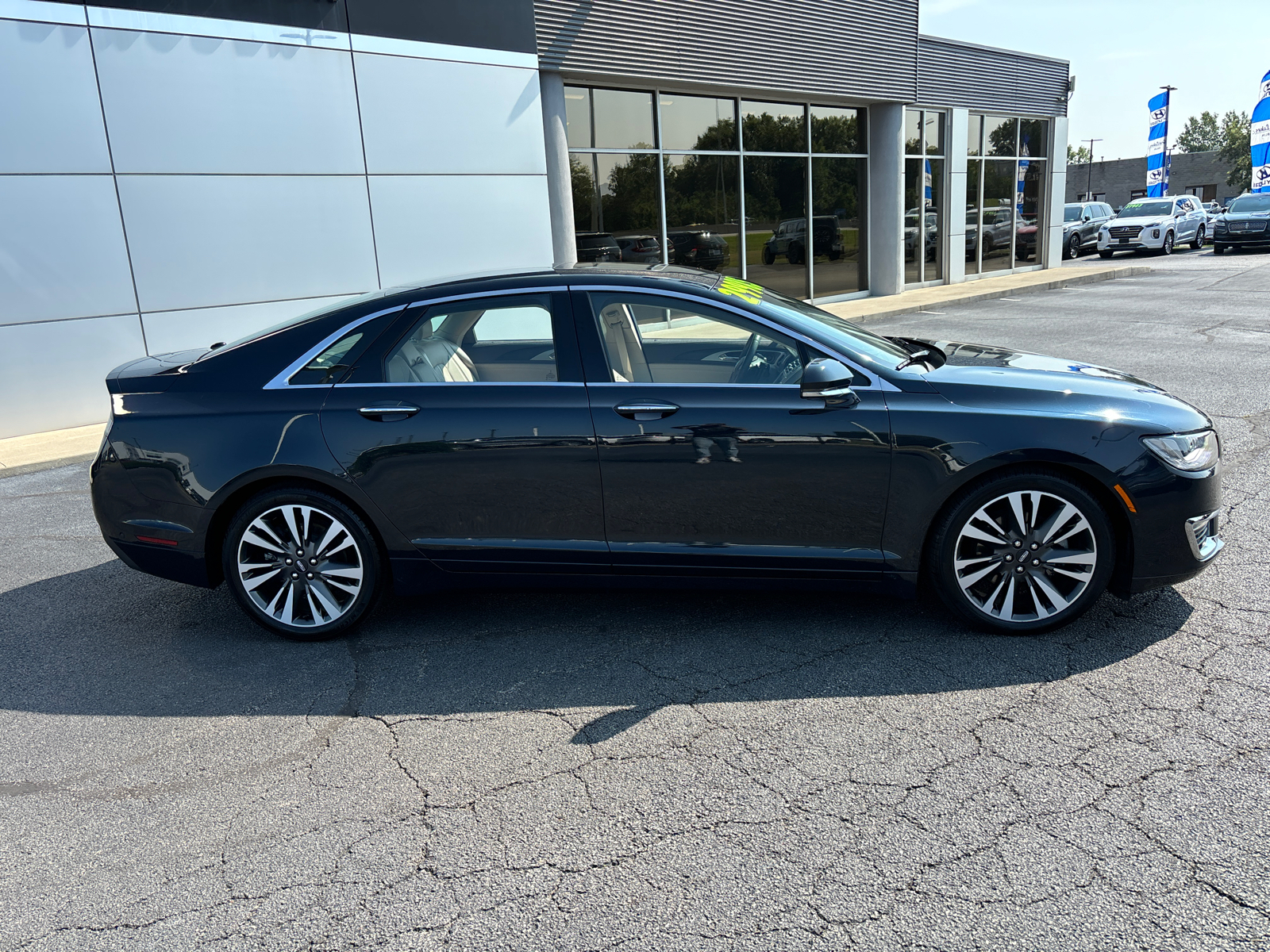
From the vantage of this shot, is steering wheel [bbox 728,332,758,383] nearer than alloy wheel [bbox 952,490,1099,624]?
No

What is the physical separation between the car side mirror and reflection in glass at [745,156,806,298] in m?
13.7

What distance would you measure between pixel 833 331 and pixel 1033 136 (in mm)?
23583

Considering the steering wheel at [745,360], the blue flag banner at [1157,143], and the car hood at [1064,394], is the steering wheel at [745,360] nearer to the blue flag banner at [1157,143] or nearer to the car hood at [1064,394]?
the car hood at [1064,394]

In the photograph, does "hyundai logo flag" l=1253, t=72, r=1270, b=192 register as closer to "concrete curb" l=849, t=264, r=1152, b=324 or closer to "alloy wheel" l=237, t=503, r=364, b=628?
"concrete curb" l=849, t=264, r=1152, b=324

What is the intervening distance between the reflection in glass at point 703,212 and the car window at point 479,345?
1193 cm

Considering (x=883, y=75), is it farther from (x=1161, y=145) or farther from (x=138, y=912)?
(x=1161, y=145)

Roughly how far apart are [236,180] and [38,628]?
7.50 m

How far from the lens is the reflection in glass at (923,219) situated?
67.0 ft

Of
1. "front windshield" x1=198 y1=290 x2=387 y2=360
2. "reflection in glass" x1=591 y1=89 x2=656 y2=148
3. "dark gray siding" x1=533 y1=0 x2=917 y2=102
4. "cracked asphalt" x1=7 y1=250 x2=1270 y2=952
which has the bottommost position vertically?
"cracked asphalt" x1=7 y1=250 x2=1270 y2=952

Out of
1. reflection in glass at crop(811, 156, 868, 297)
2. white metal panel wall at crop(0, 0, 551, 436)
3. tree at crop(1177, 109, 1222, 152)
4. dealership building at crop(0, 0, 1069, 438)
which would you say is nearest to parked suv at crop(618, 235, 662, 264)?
dealership building at crop(0, 0, 1069, 438)

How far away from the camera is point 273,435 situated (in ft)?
13.6

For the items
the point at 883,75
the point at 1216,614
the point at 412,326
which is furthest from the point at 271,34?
the point at 883,75

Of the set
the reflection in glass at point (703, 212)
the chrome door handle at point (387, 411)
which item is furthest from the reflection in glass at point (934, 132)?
the chrome door handle at point (387, 411)

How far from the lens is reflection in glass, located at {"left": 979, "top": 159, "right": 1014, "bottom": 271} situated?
Answer: 910 inches
